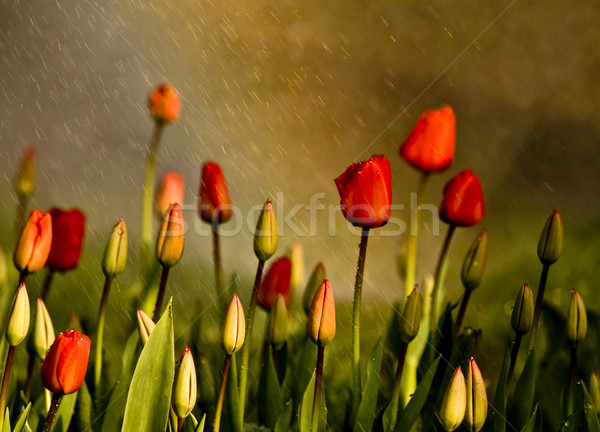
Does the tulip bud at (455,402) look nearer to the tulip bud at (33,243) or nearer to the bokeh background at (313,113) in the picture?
the tulip bud at (33,243)

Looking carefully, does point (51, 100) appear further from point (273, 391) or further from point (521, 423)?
point (521, 423)

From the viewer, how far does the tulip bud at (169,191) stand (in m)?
0.86

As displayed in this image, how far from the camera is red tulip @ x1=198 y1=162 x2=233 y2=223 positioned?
0.76 m

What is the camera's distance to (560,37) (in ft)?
7.26

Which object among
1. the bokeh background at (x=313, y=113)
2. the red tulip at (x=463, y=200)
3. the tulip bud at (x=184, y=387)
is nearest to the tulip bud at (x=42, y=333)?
the tulip bud at (x=184, y=387)

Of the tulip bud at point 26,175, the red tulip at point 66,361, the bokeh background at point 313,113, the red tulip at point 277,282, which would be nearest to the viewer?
the red tulip at point 66,361

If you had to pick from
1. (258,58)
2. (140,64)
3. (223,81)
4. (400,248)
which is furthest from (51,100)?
(400,248)

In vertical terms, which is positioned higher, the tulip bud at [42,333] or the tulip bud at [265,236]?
the tulip bud at [265,236]

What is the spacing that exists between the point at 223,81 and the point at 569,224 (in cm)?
104

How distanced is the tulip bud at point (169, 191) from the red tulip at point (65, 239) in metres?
0.13

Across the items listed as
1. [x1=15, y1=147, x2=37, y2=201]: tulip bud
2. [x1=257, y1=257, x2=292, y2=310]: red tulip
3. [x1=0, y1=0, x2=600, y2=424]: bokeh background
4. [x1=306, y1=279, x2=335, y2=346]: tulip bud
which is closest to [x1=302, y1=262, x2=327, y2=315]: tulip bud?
[x1=257, y1=257, x2=292, y2=310]: red tulip

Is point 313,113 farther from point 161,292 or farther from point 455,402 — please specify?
point 455,402

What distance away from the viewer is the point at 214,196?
30.5 inches

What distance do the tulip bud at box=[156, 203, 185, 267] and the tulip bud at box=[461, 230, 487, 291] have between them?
0.94 ft
